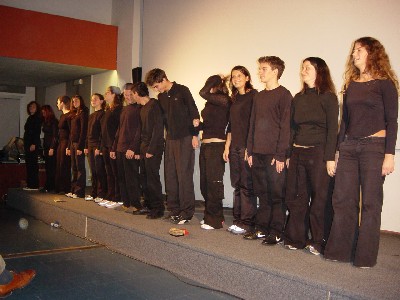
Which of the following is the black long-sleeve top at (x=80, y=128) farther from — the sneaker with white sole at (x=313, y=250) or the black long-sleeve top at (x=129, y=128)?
the sneaker with white sole at (x=313, y=250)

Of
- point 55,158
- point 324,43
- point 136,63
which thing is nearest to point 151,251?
point 324,43

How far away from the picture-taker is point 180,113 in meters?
4.02

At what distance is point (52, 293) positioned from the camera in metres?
2.79

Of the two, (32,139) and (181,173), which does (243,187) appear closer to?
(181,173)

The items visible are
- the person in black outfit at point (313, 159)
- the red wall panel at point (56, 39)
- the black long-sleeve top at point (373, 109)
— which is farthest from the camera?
the red wall panel at point (56, 39)

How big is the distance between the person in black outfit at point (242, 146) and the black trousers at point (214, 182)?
4.8 inches

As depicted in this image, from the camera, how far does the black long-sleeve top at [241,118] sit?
11.9 feet

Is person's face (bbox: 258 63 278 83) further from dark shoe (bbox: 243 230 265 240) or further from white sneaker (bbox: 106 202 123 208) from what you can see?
white sneaker (bbox: 106 202 123 208)

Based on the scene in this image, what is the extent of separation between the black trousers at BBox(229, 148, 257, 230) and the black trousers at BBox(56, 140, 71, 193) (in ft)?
10.7

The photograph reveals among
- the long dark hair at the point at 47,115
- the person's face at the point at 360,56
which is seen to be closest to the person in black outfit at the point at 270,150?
the person's face at the point at 360,56

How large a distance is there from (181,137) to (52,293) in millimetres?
1835

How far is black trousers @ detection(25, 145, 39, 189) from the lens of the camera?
21.8 feet

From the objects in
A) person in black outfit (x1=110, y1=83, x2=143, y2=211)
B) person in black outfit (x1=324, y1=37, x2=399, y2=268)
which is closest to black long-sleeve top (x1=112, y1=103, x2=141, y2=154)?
person in black outfit (x1=110, y1=83, x2=143, y2=211)

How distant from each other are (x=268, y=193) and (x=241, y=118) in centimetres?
74
